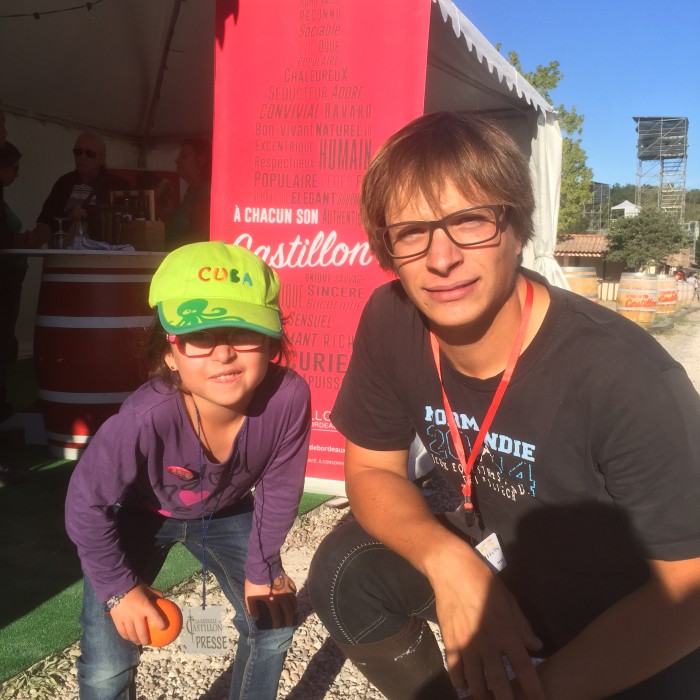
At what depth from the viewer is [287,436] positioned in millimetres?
1715

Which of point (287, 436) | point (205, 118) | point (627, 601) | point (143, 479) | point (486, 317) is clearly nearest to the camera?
point (627, 601)

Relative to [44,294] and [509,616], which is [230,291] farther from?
[44,294]

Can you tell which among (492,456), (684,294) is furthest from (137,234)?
(684,294)

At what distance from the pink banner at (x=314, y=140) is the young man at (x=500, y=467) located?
1553mm

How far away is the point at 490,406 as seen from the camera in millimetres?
1388

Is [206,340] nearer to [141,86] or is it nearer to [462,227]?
[462,227]

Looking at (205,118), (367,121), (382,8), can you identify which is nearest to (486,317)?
(367,121)

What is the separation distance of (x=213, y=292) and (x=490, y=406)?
2.17 ft

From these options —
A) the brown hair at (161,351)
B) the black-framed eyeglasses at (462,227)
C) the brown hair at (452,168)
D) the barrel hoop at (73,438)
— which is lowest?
the barrel hoop at (73,438)

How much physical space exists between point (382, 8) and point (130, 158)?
18.4ft

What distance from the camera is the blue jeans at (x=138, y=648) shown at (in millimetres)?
1507

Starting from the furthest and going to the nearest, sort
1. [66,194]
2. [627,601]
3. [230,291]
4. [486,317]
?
1. [66,194]
2. [230,291]
3. [486,317]
4. [627,601]

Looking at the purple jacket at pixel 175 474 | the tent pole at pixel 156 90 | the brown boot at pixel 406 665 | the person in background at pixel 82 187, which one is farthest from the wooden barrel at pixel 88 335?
the tent pole at pixel 156 90

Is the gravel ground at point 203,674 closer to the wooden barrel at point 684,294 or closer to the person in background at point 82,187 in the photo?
the person in background at point 82,187
